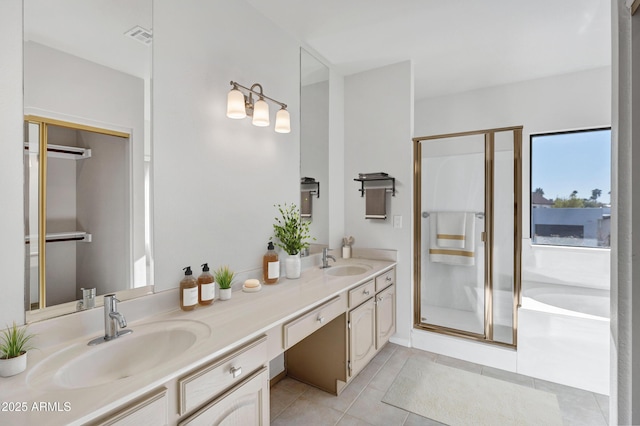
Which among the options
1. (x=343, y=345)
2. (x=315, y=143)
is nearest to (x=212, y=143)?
(x=315, y=143)

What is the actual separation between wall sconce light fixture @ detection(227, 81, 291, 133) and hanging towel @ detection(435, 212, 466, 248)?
1706mm

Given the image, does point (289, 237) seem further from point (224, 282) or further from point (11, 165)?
point (11, 165)

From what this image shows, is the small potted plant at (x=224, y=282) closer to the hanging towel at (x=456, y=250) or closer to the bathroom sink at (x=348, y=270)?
the bathroom sink at (x=348, y=270)

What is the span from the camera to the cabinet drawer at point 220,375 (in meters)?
0.98

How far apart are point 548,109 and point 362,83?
1913mm

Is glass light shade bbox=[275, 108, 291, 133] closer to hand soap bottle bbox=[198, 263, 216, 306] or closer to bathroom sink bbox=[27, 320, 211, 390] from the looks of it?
hand soap bottle bbox=[198, 263, 216, 306]

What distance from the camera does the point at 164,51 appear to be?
59.4 inches

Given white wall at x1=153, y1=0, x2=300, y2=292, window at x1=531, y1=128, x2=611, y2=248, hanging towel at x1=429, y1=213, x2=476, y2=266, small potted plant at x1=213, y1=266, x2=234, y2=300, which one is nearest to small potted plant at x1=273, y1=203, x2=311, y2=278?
white wall at x1=153, y1=0, x2=300, y2=292

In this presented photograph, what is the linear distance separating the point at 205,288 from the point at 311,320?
1.90 ft

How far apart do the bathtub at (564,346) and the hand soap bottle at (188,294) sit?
8.08 ft

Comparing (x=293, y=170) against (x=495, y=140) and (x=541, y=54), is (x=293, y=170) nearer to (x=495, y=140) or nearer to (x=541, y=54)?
(x=495, y=140)

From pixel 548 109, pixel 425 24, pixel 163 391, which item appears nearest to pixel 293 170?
pixel 425 24

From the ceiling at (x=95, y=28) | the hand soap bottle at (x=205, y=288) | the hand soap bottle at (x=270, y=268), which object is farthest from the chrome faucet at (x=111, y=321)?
the ceiling at (x=95, y=28)

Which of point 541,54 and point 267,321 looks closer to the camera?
point 267,321
